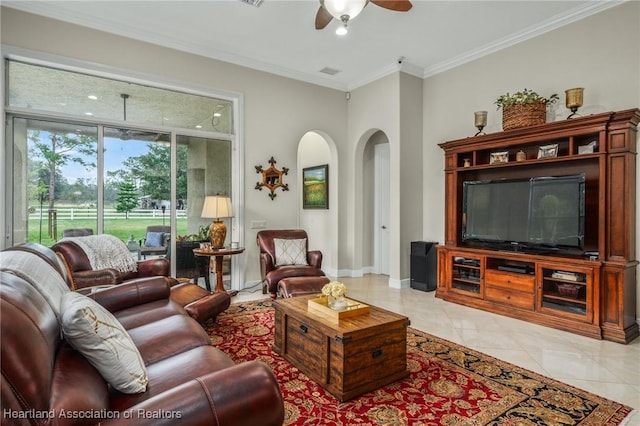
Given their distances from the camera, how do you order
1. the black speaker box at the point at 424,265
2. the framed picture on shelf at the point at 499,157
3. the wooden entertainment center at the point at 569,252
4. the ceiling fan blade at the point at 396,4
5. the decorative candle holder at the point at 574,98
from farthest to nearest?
the black speaker box at the point at 424,265 → the framed picture on shelf at the point at 499,157 → the decorative candle holder at the point at 574,98 → the wooden entertainment center at the point at 569,252 → the ceiling fan blade at the point at 396,4

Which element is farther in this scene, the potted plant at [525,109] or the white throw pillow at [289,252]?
the white throw pillow at [289,252]

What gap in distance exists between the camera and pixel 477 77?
487 centimetres

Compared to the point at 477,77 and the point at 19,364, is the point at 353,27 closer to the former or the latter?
the point at 477,77

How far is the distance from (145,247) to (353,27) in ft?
12.6

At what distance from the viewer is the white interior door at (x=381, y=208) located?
6.37 meters

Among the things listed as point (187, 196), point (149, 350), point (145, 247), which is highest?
point (187, 196)

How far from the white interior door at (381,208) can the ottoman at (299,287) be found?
2.69 m

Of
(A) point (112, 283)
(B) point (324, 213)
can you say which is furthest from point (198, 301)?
Answer: (B) point (324, 213)

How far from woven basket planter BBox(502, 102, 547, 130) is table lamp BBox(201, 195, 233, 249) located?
362 cm

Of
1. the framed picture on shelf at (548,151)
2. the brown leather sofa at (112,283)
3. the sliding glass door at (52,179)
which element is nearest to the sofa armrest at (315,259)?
the brown leather sofa at (112,283)

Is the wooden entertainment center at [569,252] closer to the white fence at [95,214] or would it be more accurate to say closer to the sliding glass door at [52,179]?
the white fence at [95,214]

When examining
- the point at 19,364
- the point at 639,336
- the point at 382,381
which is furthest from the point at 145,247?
the point at 639,336

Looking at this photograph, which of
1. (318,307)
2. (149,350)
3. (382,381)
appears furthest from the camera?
(318,307)

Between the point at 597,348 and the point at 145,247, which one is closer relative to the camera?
the point at 597,348
